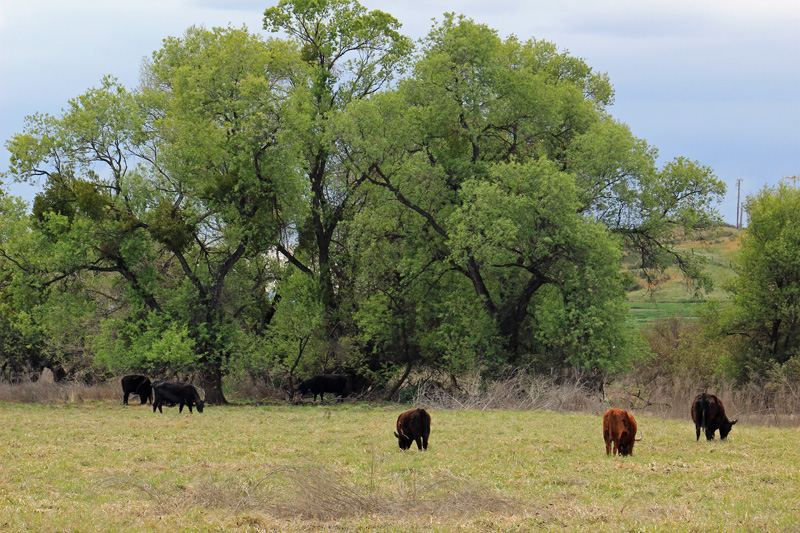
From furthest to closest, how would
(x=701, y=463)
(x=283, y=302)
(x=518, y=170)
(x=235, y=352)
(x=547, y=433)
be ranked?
(x=283, y=302), (x=235, y=352), (x=518, y=170), (x=547, y=433), (x=701, y=463)

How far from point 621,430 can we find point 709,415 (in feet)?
10.9

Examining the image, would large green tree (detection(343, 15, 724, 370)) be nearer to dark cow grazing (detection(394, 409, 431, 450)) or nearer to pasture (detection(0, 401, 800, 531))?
pasture (detection(0, 401, 800, 531))

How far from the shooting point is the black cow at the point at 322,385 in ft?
117

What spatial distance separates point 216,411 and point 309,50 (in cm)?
1913

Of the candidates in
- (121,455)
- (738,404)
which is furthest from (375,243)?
(121,455)

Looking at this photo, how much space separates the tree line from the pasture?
1118 cm

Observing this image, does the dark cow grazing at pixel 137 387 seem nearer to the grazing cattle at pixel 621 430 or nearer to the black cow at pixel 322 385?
the black cow at pixel 322 385

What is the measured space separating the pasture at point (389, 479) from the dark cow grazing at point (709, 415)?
16.4 inches

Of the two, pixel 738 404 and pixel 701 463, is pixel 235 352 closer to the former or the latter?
pixel 738 404

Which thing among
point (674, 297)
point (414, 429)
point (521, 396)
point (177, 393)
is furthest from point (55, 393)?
point (674, 297)

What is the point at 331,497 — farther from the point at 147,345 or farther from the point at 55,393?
the point at 55,393

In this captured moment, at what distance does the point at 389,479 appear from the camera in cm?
1323

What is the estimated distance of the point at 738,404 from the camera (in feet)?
98.3

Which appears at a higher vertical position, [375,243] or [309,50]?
[309,50]
